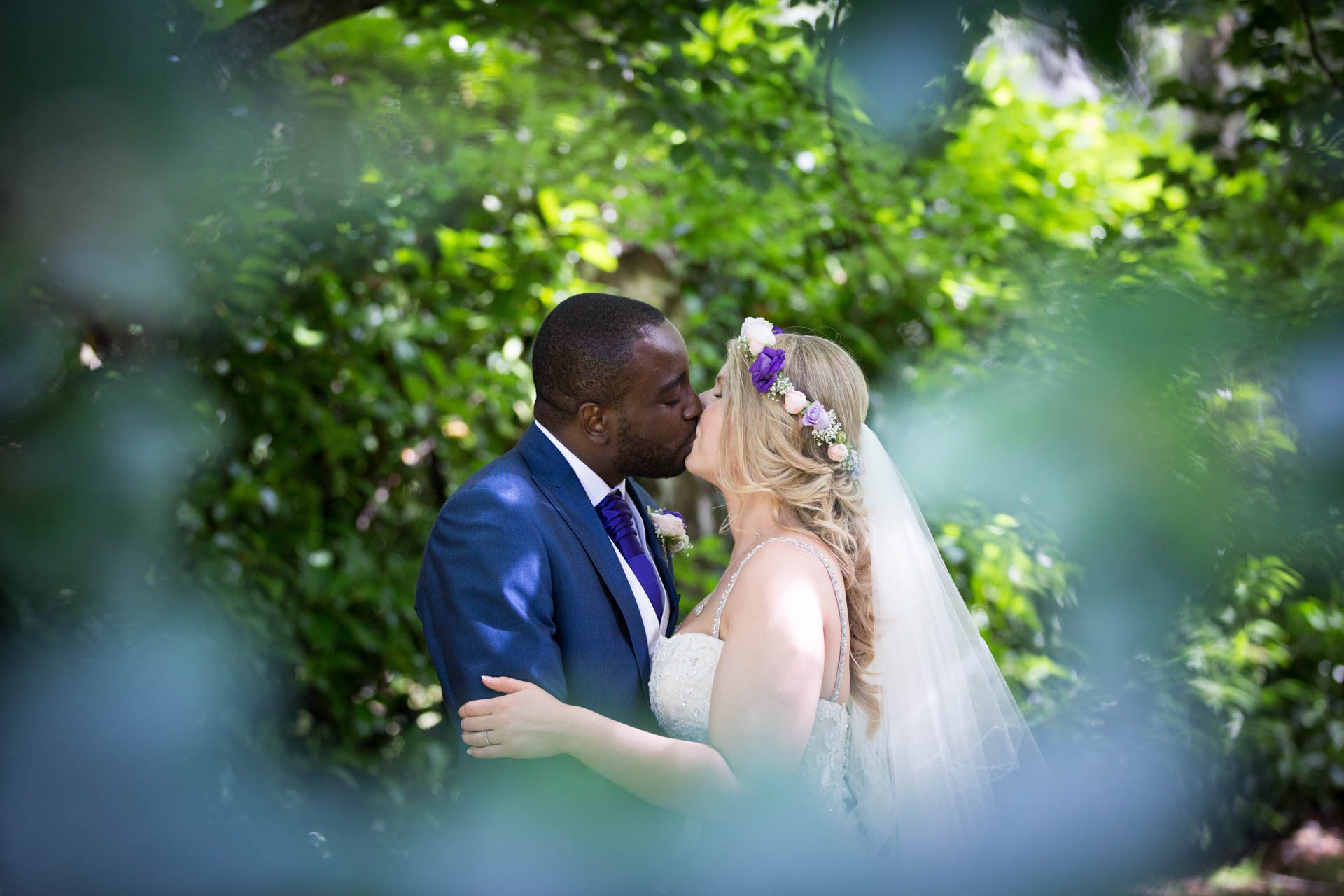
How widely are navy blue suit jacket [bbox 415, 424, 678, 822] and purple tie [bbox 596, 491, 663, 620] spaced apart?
2.9 inches

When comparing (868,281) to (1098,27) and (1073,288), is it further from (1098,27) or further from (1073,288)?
(1098,27)

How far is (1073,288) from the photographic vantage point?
3.79 metres

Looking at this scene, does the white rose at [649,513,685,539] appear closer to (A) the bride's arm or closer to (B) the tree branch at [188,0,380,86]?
(A) the bride's arm

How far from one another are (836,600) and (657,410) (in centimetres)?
61

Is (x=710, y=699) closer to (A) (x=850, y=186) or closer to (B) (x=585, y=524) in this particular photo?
(B) (x=585, y=524)

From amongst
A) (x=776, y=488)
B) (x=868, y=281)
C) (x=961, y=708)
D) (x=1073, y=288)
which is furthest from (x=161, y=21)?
(x=868, y=281)

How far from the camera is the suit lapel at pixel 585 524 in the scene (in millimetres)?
2438

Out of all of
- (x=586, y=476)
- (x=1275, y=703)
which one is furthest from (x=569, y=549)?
(x=1275, y=703)

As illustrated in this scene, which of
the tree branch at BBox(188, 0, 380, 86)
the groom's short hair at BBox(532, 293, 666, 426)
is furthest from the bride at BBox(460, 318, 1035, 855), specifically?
the tree branch at BBox(188, 0, 380, 86)

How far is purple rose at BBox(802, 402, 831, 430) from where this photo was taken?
2527 mm

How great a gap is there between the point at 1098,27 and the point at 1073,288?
2.03 meters

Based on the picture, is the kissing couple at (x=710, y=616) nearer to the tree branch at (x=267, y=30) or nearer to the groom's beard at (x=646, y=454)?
the groom's beard at (x=646, y=454)

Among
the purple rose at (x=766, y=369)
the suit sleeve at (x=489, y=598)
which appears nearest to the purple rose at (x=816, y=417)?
the purple rose at (x=766, y=369)

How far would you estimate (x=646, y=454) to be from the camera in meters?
2.54
